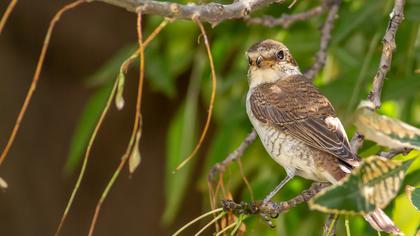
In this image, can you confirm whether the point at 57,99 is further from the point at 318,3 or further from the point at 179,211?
the point at 318,3

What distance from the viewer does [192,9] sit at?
1957 mm

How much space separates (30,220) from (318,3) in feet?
8.91

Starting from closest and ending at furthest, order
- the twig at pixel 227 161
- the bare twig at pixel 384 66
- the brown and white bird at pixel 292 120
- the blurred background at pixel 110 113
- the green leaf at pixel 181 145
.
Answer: the bare twig at pixel 384 66 < the twig at pixel 227 161 < the brown and white bird at pixel 292 120 < the green leaf at pixel 181 145 < the blurred background at pixel 110 113

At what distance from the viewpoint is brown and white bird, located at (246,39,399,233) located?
114 inches

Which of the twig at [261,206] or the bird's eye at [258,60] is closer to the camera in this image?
the twig at [261,206]

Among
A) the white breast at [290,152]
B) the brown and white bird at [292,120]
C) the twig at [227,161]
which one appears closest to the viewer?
the twig at [227,161]

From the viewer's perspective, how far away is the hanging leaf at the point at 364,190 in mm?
1734

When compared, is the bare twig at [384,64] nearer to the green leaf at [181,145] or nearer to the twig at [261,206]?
the twig at [261,206]

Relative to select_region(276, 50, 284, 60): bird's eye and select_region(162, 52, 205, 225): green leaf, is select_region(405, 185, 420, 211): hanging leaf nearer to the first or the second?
select_region(276, 50, 284, 60): bird's eye

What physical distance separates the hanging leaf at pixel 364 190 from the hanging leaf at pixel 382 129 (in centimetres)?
5

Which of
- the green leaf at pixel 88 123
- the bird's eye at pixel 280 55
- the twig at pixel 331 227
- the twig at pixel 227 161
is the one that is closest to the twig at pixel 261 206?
the twig at pixel 331 227

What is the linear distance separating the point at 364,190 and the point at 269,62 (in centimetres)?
178

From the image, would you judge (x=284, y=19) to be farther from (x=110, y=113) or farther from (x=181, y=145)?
(x=110, y=113)

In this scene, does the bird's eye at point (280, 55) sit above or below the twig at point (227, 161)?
above
